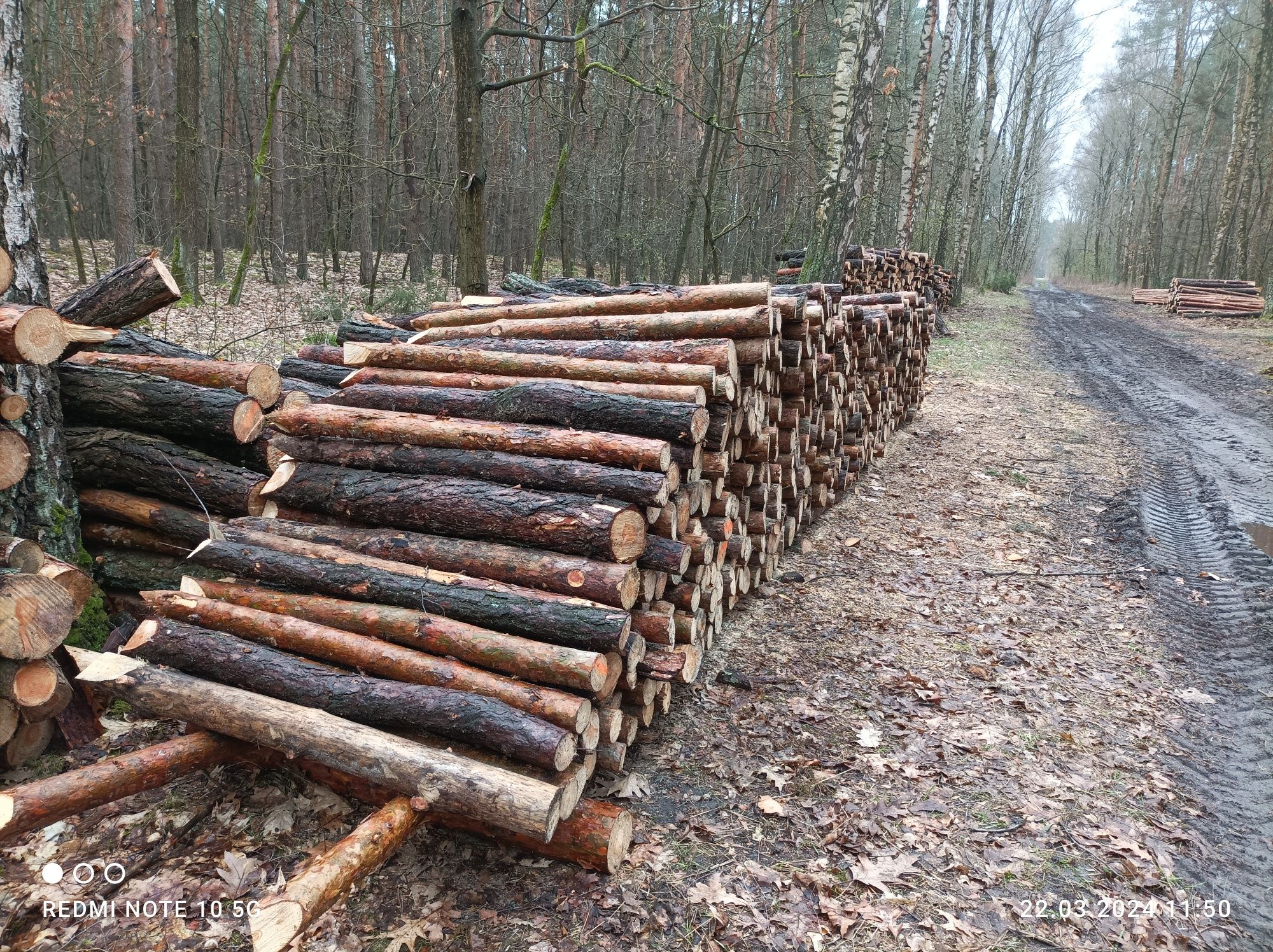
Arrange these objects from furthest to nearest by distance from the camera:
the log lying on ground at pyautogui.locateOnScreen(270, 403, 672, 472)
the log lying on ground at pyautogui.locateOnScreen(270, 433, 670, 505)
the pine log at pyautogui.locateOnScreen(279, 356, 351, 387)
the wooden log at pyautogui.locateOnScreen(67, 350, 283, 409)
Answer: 1. the pine log at pyautogui.locateOnScreen(279, 356, 351, 387)
2. the wooden log at pyautogui.locateOnScreen(67, 350, 283, 409)
3. the log lying on ground at pyautogui.locateOnScreen(270, 403, 672, 472)
4. the log lying on ground at pyautogui.locateOnScreen(270, 433, 670, 505)

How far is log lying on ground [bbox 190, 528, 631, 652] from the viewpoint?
3.30m

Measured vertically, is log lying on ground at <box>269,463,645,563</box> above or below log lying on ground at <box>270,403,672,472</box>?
below

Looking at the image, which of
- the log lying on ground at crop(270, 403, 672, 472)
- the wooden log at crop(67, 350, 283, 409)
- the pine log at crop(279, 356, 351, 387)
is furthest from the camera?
the pine log at crop(279, 356, 351, 387)

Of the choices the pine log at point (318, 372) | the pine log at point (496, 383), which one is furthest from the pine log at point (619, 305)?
the pine log at point (318, 372)

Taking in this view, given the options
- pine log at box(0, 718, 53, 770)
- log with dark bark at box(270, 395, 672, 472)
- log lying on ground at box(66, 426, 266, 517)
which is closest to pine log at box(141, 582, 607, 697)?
pine log at box(0, 718, 53, 770)

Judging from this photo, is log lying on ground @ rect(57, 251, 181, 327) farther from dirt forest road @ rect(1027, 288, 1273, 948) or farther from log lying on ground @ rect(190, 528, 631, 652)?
dirt forest road @ rect(1027, 288, 1273, 948)

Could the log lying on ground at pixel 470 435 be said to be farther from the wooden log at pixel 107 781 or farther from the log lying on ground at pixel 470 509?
the wooden log at pixel 107 781

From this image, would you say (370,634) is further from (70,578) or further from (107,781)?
(70,578)

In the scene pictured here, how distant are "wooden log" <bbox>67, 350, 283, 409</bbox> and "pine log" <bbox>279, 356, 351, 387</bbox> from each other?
1025 mm

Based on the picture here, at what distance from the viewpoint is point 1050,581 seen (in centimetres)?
599

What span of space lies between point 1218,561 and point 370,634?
272 inches

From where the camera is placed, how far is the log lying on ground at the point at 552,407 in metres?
3.96

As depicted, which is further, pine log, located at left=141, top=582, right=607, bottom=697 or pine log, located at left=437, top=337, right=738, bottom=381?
pine log, located at left=437, top=337, right=738, bottom=381

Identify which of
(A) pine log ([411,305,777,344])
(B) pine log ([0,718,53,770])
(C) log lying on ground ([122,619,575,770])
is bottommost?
(B) pine log ([0,718,53,770])
